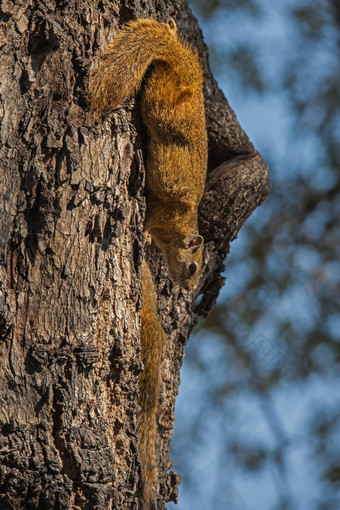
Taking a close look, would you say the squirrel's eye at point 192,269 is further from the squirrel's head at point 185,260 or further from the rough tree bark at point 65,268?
the rough tree bark at point 65,268

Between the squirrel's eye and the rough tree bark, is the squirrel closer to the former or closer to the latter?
the squirrel's eye

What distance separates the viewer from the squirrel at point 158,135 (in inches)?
104

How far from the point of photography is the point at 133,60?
2.69 metres

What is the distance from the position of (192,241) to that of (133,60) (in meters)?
1.30

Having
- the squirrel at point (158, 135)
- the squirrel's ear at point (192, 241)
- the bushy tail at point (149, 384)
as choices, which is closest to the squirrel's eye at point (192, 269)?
the squirrel at point (158, 135)

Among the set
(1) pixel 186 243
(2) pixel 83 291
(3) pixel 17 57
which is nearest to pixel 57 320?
(2) pixel 83 291

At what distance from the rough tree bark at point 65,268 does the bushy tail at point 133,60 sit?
0.06m

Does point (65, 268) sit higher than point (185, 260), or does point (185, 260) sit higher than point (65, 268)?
point (185, 260)

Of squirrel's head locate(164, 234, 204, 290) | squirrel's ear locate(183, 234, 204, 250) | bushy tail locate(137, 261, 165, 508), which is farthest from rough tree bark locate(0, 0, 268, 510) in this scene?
squirrel's ear locate(183, 234, 204, 250)

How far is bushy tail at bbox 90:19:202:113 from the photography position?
2.50m

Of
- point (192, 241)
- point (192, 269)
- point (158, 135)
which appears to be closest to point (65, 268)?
point (158, 135)

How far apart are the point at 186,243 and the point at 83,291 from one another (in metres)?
1.48

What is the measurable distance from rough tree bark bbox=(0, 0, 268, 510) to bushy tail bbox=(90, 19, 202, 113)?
2.3 inches

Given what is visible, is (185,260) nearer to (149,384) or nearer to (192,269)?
(192,269)
